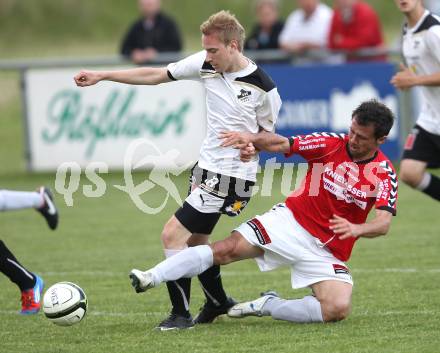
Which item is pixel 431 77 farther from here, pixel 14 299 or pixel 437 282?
pixel 14 299

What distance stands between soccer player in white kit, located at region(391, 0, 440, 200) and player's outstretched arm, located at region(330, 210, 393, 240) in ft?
9.66

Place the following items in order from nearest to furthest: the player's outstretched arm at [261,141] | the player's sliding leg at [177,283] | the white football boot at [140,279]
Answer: the white football boot at [140,279]
the player's outstretched arm at [261,141]
the player's sliding leg at [177,283]

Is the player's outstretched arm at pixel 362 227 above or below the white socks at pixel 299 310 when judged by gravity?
above

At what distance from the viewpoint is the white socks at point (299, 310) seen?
702 cm

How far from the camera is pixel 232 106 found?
7.20 m

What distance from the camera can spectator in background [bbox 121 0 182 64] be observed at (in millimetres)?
16750

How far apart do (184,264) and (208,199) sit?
56 centimetres

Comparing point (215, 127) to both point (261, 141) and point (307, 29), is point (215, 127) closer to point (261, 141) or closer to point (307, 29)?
point (261, 141)

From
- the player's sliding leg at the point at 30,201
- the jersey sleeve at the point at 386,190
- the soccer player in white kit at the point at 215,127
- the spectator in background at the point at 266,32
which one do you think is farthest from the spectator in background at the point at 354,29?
the jersey sleeve at the point at 386,190

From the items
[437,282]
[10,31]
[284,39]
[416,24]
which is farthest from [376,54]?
[10,31]

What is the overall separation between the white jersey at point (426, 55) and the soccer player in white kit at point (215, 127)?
2.78 metres

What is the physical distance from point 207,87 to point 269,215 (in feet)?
3.33

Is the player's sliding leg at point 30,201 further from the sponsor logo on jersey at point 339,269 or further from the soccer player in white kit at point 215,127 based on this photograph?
the sponsor logo on jersey at point 339,269

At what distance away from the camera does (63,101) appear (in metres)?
16.3
